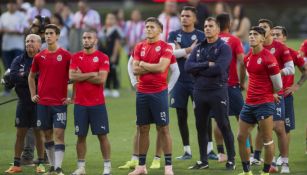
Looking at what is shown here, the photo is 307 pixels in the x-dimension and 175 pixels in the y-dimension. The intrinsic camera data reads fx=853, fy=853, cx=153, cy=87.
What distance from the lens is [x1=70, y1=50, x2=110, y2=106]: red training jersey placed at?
11.4 metres

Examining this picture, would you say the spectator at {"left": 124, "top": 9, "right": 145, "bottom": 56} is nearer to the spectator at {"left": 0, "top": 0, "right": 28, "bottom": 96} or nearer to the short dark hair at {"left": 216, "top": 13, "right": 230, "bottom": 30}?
the spectator at {"left": 0, "top": 0, "right": 28, "bottom": 96}

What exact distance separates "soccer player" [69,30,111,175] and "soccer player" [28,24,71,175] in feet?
0.81

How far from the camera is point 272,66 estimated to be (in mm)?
11055

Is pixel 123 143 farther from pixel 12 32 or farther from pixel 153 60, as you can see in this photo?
pixel 12 32

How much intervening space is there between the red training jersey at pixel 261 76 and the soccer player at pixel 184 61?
1.85 meters

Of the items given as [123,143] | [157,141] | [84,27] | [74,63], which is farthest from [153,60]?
[84,27]

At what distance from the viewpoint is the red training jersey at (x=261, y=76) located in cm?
1112

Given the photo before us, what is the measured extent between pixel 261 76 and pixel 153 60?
1487mm

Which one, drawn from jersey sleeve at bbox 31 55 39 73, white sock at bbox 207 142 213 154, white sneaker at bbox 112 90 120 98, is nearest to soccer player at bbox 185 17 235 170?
white sock at bbox 207 142 213 154

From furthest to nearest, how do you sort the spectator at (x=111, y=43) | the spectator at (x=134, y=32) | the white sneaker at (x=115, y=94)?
the spectator at (x=134, y=32) → the white sneaker at (x=115, y=94) → the spectator at (x=111, y=43)

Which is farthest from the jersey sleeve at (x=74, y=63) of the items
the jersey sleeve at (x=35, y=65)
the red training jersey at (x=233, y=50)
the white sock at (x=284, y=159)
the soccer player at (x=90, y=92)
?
the white sock at (x=284, y=159)

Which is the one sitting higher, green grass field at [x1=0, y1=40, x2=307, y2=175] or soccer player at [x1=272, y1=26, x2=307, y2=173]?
soccer player at [x1=272, y1=26, x2=307, y2=173]

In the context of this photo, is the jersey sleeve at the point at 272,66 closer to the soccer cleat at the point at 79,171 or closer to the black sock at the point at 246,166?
the black sock at the point at 246,166

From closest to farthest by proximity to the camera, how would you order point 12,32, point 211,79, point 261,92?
point 261,92 < point 211,79 < point 12,32
